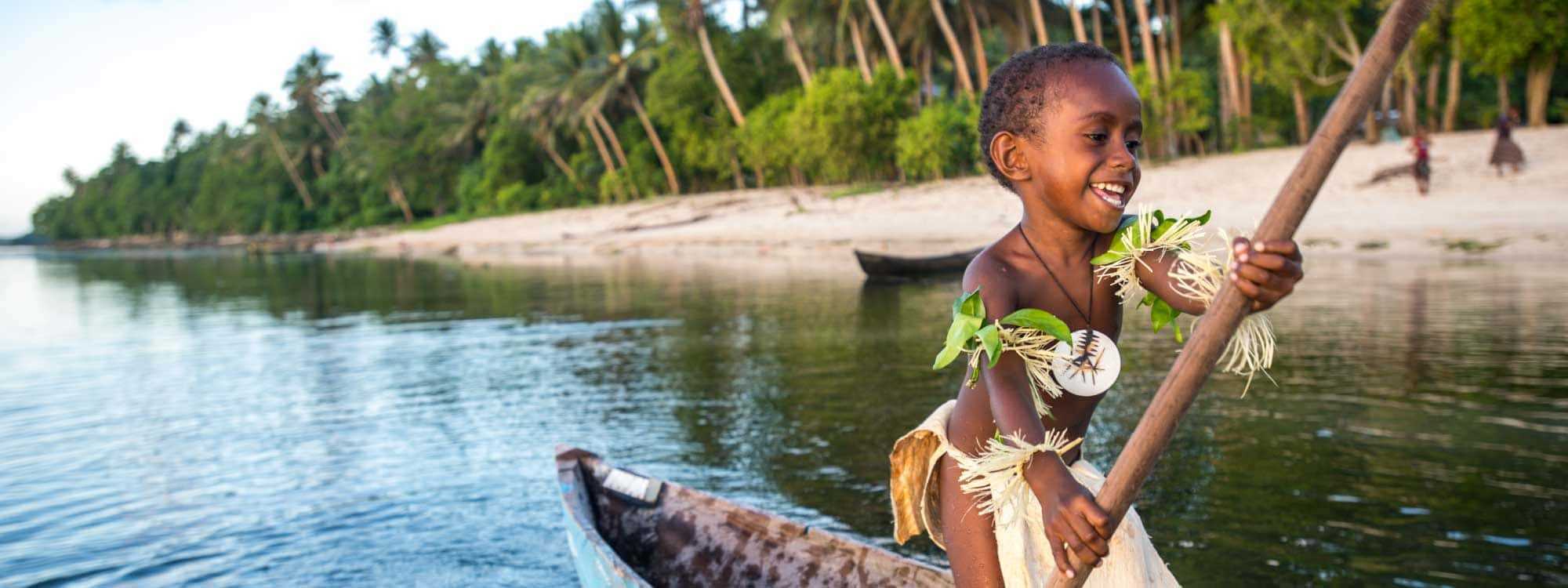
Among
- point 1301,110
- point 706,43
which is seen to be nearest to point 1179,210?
point 1301,110

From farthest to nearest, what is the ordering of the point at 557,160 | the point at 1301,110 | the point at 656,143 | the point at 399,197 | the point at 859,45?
1. the point at 399,197
2. the point at 557,160
3. the point at 656,143
4. the point at 859,45
5. the point at 1301,110

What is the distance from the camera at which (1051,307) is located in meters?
2.50

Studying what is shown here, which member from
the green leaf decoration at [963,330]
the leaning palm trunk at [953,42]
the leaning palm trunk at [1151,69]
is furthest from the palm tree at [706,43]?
the green leaf decoration at [963,330]

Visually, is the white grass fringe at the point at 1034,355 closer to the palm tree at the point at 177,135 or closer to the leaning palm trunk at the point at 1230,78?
the leaning palm trunk at the point at 1230,78

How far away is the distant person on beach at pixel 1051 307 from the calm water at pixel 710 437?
3258 mm

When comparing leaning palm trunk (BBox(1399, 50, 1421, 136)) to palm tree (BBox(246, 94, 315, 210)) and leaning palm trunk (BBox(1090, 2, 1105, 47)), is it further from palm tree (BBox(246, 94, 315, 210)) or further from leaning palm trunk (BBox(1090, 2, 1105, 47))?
palm tree (BBox(246, 94, 315, 210))

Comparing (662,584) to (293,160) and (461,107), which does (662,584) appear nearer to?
(461,107)

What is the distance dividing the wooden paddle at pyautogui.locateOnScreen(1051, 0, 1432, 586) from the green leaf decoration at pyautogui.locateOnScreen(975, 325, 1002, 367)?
0.32 metres

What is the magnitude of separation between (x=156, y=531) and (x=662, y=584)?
406 cm

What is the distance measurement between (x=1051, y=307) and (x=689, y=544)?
303cm

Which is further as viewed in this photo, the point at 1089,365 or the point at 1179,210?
the point at 1179,210

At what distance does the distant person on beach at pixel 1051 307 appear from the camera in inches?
90.7

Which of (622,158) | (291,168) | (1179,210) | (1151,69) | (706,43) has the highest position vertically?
(706,43)

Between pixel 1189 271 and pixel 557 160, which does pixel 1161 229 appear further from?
pixel 557 160
